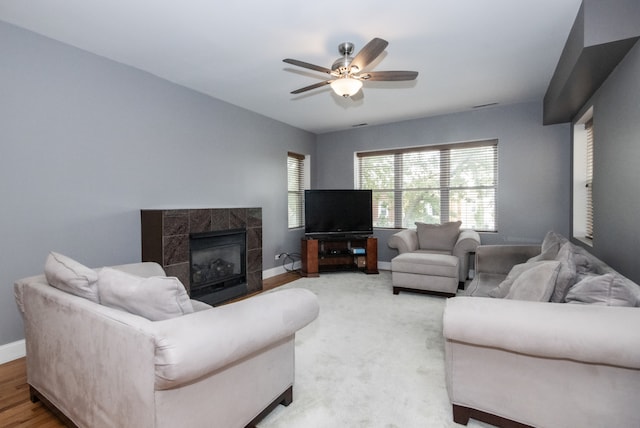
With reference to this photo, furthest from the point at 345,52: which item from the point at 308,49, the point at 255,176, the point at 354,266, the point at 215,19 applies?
the point at 354,266

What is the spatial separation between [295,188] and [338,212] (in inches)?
40.3

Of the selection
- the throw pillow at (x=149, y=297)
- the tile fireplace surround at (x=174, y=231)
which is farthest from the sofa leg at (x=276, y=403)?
the tile fireplace surround at (x=174, y=231)

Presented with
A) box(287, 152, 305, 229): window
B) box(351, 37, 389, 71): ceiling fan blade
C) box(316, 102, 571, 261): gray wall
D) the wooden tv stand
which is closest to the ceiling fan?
box(351, 37, 389, 71): ceiling fan blade

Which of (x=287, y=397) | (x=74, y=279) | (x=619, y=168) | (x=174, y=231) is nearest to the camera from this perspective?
(x=74, y=279)

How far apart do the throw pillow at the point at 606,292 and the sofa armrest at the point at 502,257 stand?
65.4 inches

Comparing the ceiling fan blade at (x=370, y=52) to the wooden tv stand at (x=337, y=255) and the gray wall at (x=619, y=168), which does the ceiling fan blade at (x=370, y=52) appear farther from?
the wooden tv stand at (x=337, y=255)

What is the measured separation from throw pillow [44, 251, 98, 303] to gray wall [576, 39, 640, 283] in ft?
10.6

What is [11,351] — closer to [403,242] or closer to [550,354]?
[550,354]

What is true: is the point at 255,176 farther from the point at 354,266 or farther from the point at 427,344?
the point at 427,344

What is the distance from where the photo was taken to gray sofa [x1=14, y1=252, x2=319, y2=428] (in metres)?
1.12

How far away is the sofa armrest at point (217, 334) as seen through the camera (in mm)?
1058

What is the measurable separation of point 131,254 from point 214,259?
890mm

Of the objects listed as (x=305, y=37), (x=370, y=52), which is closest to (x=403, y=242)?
(x=370, y=52)

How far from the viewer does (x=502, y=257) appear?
3219mm
